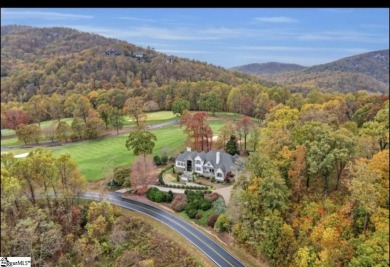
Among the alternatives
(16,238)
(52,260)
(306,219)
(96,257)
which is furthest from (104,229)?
(306,219)

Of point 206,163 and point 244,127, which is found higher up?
point 244,127

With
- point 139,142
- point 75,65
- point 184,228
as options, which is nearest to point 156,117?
point 139,142

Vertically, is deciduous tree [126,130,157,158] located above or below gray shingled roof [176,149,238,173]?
above

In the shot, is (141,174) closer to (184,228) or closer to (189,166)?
(189,166)

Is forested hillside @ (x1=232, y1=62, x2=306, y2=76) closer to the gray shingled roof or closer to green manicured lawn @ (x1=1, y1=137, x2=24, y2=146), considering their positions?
the gray shingled roof

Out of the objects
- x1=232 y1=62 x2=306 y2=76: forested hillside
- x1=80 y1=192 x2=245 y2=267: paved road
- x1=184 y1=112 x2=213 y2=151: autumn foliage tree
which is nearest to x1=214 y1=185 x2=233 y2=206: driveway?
x1=80 y1=192 x2=245 y2=267: paved road

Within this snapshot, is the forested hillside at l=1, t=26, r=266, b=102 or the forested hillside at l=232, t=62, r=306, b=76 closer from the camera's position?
the forested hillside at l=1, t=26, r=266, b=102

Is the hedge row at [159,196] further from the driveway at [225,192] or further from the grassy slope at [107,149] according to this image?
the grassy slope at [107,149]
